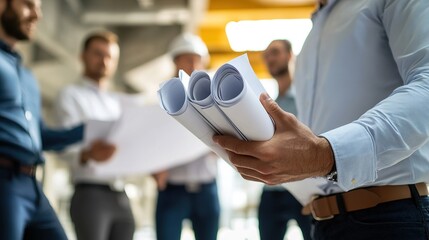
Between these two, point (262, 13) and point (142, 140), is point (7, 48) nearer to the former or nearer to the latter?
point (142, 140)

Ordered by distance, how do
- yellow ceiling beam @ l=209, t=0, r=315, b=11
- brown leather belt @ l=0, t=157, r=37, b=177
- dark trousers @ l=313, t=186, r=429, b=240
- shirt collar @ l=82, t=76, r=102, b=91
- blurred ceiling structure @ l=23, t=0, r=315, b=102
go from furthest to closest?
1. yellow ceiling beam @ l=209, t=0, r=315, b=11
2. blurred ceiling structure @ l=23, t=0, r=315, b=102
3. shirt collar @ l=82, t=76, r=102, b=91
4. brown leather belt @ l=0, t=157, r=37, b=177
5. dark trousers @ l=313, t=186, r=429, b=240

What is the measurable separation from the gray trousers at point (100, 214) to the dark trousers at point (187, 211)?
0.62 feet

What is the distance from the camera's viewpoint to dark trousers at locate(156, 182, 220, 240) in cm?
295

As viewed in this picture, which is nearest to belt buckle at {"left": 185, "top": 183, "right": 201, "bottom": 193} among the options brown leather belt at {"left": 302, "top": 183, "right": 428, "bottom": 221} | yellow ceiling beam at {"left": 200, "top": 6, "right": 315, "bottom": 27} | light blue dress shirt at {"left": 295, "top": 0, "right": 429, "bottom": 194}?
light blue dress shirt at {"left": 295, "top": 0, "right": 429, "bottom": 194}

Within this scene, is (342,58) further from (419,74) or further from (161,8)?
(161,8)

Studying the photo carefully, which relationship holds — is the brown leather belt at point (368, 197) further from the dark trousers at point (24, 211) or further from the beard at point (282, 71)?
the beard at point (282, 71)

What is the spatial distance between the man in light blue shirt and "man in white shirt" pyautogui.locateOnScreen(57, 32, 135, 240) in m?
1.50

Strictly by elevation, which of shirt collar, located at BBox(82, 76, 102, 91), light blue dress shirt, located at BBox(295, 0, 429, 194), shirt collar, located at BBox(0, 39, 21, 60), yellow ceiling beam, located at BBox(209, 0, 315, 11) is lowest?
shirt collar, located at BBox(82, 76, 102, 91)

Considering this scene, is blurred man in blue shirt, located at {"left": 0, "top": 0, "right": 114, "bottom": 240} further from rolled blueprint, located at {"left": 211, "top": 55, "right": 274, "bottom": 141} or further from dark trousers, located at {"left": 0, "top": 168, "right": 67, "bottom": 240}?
rolled blueprint, located at {"left": 211, "top": 55, "right": 274, "bottom": 141}

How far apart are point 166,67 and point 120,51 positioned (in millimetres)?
680

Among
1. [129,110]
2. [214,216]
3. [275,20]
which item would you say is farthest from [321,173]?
[275,20]

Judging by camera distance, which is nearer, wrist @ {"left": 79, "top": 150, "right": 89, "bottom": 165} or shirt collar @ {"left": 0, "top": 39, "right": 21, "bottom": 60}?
shirt collar @ {"left": 0, "top": 39, "right": 21, "bottom": 60}

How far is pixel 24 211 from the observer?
197cm

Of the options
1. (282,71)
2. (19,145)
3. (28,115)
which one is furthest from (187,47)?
(19,145)
